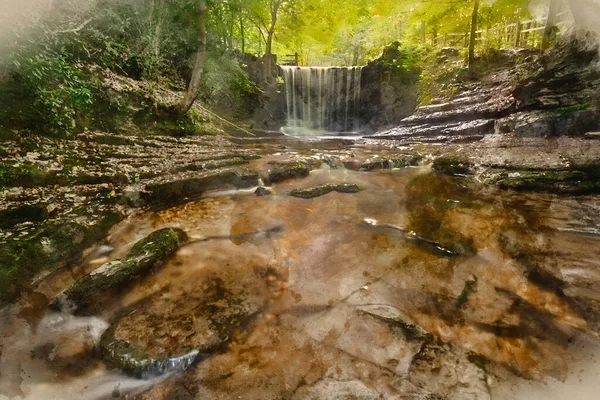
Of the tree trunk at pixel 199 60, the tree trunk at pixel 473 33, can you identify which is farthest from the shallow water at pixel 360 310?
the tree trunk at pixel 473 33

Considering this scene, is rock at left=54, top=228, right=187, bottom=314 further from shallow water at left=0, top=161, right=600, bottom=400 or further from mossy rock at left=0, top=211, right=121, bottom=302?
mossy rock at left=0, top=211, right=121, bottom=302

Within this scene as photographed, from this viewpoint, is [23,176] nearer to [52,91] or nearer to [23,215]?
[23,215]

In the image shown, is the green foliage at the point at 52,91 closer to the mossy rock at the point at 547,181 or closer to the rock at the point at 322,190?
the rock at the point at 322,190

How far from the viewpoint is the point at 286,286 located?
3514 millimetres

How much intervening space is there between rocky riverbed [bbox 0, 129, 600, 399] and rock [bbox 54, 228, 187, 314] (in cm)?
Answer: 2

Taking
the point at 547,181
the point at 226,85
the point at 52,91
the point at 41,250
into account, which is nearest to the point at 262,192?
the point at 41,250

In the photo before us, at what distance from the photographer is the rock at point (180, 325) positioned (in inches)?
95.9

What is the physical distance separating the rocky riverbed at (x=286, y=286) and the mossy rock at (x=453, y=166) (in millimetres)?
1899

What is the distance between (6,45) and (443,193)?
9015 millimetres

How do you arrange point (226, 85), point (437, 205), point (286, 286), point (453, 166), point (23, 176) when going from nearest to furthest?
point (286, 286), point (23, 176), point (437, 205), point (453, 166), point (226, 85)

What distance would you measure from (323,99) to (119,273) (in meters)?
19.6

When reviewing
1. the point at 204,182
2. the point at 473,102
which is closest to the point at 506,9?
the point at 473,102

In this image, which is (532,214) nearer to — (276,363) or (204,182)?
(276,363)

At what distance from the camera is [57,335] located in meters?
2.73
